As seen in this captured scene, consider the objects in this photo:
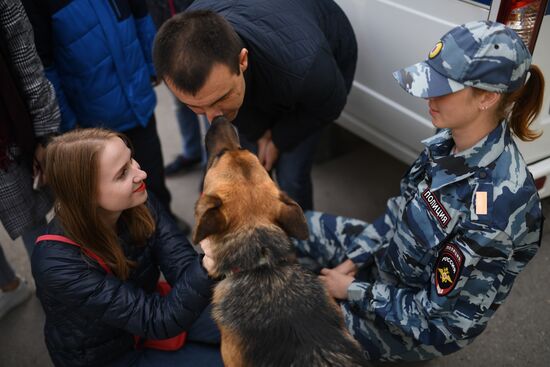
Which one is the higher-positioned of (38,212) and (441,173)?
(441,173)

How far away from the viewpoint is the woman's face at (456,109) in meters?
1.86

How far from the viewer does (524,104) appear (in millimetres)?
1966

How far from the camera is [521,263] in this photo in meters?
2.07

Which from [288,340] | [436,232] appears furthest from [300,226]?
[436,232]

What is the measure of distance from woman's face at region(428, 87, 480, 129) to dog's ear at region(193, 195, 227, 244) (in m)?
0.97

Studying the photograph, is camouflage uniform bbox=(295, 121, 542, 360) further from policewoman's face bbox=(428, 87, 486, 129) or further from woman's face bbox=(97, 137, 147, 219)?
woman's face bbox=(97, 137, 147, 219)

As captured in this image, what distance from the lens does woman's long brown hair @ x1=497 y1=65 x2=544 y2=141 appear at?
1886 mm

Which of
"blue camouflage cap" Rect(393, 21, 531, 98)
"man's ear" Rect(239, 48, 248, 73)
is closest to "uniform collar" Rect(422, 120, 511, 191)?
"blue camouflage cap" Rect(393, 21, 531, 98)

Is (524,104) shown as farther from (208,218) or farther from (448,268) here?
(208,218)

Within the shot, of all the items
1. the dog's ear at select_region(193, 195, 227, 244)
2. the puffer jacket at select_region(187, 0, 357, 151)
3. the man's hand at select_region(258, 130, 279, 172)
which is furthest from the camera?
the man's hand at select_region(258, 130, 279, 172)

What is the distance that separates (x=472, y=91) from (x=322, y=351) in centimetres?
116

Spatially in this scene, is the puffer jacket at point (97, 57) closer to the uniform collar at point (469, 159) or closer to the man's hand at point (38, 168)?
the man's hand at point (38, 168)

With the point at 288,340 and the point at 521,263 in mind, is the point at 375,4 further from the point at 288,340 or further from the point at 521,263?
the point at 288,340

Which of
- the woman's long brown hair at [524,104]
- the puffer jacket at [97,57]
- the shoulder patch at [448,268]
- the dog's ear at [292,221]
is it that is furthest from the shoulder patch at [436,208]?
the puffer jacket at [97,57]
